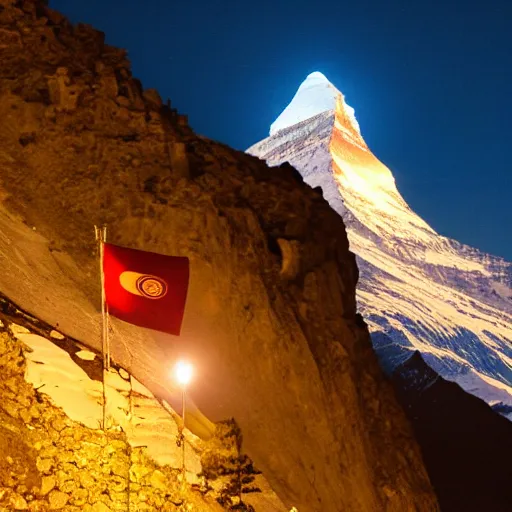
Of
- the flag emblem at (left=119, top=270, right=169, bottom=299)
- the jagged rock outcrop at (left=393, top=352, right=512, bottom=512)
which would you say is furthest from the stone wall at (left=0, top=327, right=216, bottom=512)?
the jagged rock outcrop at (left=393, top=352, right=512, bottom=512)

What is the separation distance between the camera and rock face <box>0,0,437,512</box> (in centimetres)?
1128

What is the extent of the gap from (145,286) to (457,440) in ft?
86.5

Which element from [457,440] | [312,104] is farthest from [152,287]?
[312,104]

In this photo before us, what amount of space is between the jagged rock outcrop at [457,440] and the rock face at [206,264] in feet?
48.1

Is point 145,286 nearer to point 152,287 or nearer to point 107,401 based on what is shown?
point 152,287

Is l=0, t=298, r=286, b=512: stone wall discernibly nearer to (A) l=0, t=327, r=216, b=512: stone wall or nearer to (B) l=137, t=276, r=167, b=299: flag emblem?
Result: (A) l=0, t=327, r=216, b=512: stone wall

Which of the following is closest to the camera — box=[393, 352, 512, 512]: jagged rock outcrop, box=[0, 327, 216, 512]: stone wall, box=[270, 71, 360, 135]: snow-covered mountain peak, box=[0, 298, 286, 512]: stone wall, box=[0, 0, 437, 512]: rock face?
box=[0, 327, 216, 512]: stone wall

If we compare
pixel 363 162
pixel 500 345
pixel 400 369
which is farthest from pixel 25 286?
pixel 363 162

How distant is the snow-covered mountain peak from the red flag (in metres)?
106

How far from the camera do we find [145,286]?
27.6 ft

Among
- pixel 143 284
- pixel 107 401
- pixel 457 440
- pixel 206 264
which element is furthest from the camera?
pixel 457 440

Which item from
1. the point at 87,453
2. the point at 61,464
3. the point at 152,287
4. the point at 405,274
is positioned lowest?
the point at 61,464

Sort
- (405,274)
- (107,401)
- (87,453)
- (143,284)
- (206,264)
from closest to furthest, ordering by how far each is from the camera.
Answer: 1. (87,453)
2. (107,401)
3. (143,284)
4. (206,264)
5. (405,274)

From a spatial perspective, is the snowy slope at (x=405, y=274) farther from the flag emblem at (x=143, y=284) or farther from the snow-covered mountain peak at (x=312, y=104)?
the flag emblem at (x=143, y=284)
